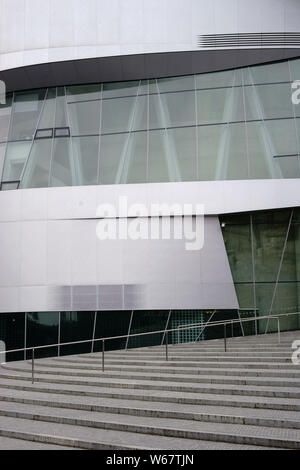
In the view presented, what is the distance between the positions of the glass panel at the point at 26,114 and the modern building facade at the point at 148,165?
0.10 metres

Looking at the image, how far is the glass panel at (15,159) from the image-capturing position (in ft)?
71.2

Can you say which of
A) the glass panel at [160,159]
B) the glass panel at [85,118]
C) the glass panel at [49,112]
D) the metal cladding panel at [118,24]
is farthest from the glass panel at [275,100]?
the glass panel at [49,112]

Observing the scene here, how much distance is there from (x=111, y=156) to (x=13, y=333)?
26.8 feet

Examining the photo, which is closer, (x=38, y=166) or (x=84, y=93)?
(x=38, y=166)

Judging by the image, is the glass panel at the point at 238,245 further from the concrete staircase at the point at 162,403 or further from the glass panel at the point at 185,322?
the concrete staircase at the point at 162,403

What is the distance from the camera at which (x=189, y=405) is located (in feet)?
31.0

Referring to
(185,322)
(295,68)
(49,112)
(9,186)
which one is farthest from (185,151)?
(9,186)

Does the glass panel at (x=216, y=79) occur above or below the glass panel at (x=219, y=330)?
above

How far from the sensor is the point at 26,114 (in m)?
22.6

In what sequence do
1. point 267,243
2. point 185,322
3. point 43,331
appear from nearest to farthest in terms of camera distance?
point 185,322 < point 267,243 < point 43,331

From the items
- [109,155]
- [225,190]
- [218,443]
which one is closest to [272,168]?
[225,190]

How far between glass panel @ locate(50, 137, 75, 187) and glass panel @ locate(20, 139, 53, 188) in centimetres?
26

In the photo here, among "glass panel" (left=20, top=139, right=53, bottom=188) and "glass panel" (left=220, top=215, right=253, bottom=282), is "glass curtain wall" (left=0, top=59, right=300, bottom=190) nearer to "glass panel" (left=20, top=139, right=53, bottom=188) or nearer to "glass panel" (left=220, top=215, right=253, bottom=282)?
"glass panel" (left=20, top=139, right=53, bottom=188)

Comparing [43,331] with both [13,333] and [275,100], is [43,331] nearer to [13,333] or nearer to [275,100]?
[13,333]
